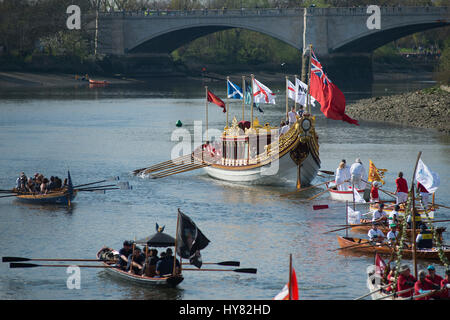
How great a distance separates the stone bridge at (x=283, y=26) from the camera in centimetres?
10669

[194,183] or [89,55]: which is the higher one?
[89,55]

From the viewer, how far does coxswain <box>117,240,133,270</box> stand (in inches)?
993

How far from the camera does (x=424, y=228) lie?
88.9ft

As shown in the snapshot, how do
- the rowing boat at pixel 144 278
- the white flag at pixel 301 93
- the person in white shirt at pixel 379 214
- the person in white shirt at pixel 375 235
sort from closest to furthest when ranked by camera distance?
the rowing boat at pixel 144 278 → the person in white shirt at pixel 375 235 → the person in white shirt at pixel 379 214 → the white flag at pixel 301 93

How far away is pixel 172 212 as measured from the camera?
35.2 metres

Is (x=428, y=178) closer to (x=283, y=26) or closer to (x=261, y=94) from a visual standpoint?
(x=261, y=94)

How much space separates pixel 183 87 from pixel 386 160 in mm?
Answer: 69882

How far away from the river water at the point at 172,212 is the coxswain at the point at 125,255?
0.51 metres

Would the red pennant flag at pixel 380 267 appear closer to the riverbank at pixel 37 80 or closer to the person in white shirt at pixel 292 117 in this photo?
the person in white shirt at pixel 292 117

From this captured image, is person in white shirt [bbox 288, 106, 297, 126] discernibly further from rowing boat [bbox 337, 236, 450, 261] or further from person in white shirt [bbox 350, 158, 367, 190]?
rowing boat [bbox 337, 236, 450, 261]

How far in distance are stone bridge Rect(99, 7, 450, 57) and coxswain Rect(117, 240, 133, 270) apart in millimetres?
85305

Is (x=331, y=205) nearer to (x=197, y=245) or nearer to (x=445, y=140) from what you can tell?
(x=197, y=245)

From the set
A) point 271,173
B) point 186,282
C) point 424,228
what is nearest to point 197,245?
point 186,282

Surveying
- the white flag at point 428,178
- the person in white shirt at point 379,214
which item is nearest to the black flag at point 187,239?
the person in white shirt at point 379,214
